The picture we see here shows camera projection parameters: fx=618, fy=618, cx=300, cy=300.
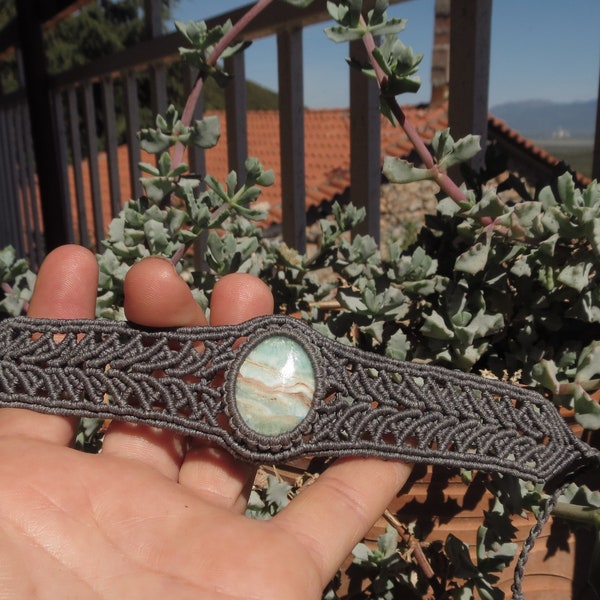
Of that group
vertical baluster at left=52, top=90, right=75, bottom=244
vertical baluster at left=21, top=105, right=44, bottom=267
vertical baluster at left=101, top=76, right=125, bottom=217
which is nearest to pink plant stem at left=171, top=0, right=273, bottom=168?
vertical baluster at left=101, top=76, right=125, bottom=217

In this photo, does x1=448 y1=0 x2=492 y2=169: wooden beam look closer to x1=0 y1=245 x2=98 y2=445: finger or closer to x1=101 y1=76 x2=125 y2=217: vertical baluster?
x1=0 y1=245 x2=98 y2=445: finger

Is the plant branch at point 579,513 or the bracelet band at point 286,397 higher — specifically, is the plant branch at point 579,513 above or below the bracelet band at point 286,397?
below

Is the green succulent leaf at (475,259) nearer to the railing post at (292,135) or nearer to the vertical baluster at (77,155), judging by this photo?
the railing post at (292,135)

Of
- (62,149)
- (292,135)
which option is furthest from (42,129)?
(292,135)

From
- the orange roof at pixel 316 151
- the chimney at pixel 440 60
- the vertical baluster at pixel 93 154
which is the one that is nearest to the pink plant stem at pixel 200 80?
the vertical baluster at pixel 93 154

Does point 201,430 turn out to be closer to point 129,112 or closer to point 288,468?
point 288,468

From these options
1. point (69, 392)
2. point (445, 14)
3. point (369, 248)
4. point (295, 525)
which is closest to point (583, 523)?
point (295, 525)

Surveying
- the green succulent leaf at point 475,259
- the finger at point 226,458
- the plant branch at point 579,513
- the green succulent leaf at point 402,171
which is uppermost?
the green succulent leaf at point 402,171
